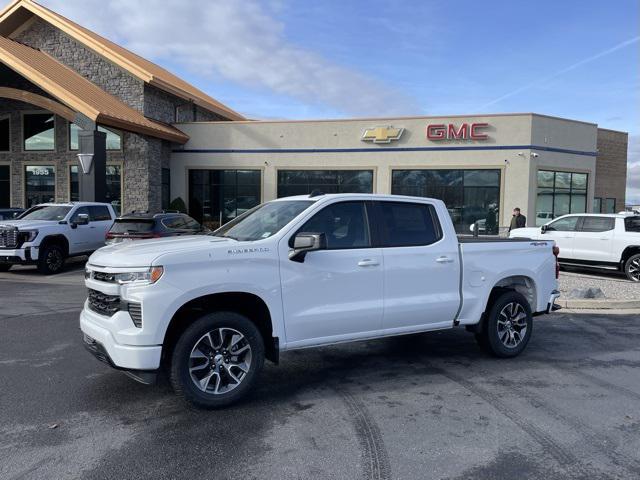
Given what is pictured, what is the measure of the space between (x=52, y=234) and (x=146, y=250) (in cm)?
1061

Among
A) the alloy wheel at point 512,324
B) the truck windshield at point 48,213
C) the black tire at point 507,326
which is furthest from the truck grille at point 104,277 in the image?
the truck windshield at point 48,213

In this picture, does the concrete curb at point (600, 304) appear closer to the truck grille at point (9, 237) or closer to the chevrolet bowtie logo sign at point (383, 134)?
the truck grille at point (9, 237)

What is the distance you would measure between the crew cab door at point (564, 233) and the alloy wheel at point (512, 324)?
858 cm

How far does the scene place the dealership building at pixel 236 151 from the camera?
23625mm

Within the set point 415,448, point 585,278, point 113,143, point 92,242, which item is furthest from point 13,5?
point 415,448

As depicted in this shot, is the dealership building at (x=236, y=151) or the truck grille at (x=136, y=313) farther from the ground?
the dealership building at (x=236, y=151)

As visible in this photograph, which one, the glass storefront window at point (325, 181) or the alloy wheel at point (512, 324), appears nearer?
the alloy wheel at point (512, 324)

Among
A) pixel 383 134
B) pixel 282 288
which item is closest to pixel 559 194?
pixel 383 134

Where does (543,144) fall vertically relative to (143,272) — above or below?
above

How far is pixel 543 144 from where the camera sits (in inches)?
934

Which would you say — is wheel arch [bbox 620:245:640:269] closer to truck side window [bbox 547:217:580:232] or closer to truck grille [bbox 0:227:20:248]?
truck side window [bbox 547:217:580:232]

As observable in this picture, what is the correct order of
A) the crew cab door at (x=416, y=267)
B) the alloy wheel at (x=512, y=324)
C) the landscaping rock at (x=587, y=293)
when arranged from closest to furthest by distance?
the crew cab door at (x=416, y=267), the alloy wheel at (x=512, y=324), the landscaping rock at (x=587, y=293)

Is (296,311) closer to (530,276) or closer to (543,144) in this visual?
(530,276)

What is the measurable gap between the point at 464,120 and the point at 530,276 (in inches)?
726
